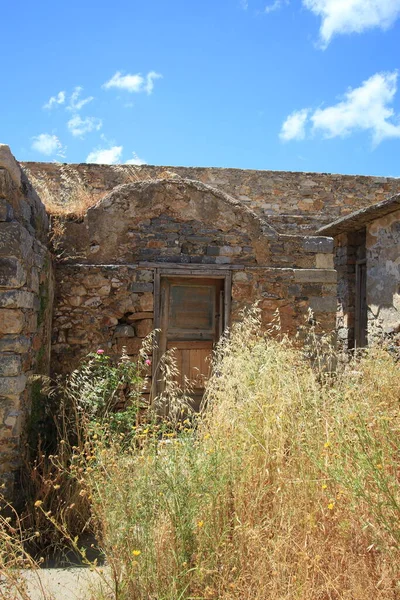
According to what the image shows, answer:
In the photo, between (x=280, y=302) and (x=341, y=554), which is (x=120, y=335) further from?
(x=341, y=554)

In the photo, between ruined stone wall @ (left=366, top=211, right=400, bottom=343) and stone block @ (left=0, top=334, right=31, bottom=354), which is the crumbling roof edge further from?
stone block @ (left=0, top=334, right=31, bottom=354)

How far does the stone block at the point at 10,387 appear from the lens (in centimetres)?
343

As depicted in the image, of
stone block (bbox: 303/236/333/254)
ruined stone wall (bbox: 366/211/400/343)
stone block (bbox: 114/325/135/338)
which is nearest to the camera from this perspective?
stone block (bbox: 114/325/135/338)

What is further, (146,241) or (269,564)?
(146,241)

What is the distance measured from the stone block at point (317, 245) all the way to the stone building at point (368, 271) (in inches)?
70.7

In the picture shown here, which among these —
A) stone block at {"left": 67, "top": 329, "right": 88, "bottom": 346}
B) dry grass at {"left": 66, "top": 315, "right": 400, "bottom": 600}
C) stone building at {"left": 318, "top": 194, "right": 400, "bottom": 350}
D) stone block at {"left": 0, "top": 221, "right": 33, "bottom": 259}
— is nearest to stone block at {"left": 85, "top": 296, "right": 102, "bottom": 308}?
stone block at {"left": 67, "top": 329, "right": 88, "bottom": 346}

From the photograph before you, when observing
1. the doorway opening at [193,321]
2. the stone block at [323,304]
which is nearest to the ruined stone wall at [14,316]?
the doorway opening at [193,321]

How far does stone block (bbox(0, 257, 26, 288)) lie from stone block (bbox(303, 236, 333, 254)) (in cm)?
373

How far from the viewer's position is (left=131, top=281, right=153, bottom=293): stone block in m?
5.65

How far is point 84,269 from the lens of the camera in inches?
218

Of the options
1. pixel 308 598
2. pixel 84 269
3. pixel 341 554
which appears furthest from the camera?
pixel 84 269

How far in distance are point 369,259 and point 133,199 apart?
15.6 feet

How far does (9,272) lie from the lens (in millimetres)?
3467

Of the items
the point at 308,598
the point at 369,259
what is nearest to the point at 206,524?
the point at 308,598
